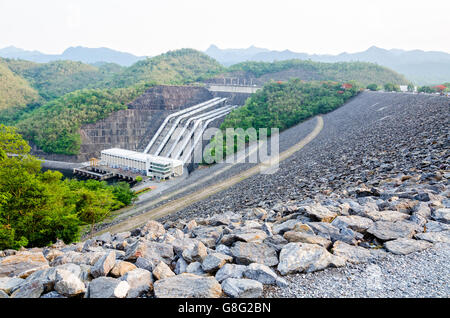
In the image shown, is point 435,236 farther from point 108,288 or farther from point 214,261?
point 108,288

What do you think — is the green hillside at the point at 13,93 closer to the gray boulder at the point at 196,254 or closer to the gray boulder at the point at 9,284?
the gray boulder at the point at 9,284

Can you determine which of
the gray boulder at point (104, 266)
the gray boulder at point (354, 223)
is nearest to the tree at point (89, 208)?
the gray boulder at point (104, 266)

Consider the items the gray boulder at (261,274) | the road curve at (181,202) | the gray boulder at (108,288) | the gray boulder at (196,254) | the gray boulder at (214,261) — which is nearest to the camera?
the gray boulder at (108,288)

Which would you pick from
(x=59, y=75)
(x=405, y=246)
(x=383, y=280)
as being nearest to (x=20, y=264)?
(x=383, y=280)

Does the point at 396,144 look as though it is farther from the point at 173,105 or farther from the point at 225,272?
the point at 173,105
